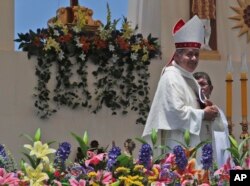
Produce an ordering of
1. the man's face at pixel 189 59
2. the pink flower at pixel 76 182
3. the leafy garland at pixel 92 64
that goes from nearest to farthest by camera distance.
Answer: the pink flower at pixel 76 182 < the man's face at pixel 189 59 < the leafy garland at pixel 92 64

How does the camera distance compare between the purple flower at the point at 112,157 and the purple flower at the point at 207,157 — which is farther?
the purple flower at the point at 207,157

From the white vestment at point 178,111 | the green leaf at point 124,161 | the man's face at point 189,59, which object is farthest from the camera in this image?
the man's face at point 189,59

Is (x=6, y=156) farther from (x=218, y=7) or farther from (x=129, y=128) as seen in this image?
(x=218, y=7)

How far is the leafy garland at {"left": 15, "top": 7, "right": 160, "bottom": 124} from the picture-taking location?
6832 millimetres

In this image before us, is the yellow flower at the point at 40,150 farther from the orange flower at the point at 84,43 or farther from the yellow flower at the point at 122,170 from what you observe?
the orange flower at the point at 84,43

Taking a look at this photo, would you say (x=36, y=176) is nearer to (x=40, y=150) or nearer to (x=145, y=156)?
(x=40, y=150)

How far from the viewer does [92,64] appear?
7.00 m

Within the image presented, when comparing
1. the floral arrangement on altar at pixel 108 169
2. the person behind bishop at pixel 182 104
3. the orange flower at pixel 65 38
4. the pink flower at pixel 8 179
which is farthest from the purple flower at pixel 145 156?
the orange flower at pixel 65 38

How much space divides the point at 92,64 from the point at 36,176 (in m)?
4.68

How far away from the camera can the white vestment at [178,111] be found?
4133 millimetres

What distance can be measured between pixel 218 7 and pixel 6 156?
5.46 meters

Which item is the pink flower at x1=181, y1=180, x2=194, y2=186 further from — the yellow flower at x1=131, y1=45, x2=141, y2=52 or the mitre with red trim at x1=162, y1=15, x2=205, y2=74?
the yellow flower at x1=131, y1=45, x2=141, y2=52

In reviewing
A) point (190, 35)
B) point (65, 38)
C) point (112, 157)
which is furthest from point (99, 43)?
point (112, 157)

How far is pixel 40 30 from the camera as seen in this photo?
22.7 feet
